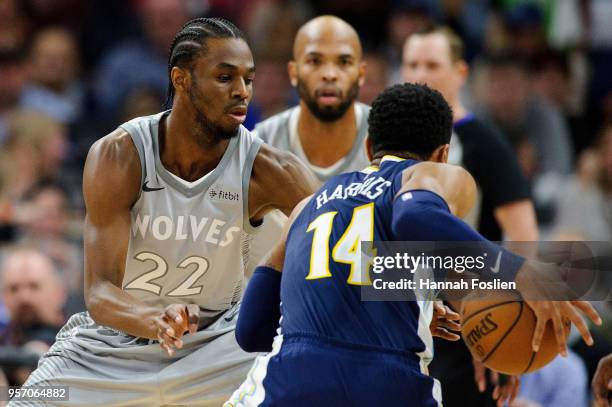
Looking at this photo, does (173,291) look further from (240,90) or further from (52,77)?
→ (52,77)

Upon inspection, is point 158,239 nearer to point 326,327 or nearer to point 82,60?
point 326,327

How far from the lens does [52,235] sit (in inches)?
369

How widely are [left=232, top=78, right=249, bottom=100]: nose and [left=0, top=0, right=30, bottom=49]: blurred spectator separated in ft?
20.9

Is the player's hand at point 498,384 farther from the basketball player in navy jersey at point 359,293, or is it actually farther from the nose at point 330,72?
the nose at point 330,72

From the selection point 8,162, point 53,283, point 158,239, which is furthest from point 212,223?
point 8,162

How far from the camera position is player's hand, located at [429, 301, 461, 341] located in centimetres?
480

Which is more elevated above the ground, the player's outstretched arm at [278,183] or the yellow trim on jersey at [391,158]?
the yellow trim on jersey at [391,158]

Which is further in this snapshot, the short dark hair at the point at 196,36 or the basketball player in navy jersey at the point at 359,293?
the short dark hair at the point at 196,36

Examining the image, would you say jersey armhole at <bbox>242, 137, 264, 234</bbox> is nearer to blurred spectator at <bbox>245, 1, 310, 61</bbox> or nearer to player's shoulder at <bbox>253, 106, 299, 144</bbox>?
player's shoulder at <bbox>253, 106, 299, 144</bbox>

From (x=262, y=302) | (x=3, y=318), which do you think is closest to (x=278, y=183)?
(x=262, y=302)

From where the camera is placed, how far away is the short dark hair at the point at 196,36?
532cm

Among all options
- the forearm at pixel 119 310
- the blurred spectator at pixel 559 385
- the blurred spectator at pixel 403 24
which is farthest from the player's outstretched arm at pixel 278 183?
the blurred spectator at pixel 403 24

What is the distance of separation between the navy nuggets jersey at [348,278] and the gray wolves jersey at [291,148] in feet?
7.25

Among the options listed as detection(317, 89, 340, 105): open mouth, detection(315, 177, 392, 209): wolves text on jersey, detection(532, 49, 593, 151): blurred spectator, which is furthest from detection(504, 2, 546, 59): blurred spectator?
detection(315, 177, 392, 209): wolves text on jersey
